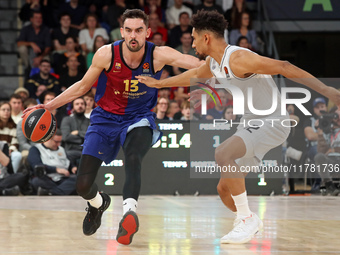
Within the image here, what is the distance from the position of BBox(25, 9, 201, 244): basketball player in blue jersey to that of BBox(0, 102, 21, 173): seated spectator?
15.1ft

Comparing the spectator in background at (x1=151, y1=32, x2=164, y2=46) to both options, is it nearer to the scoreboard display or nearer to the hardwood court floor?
the scoreboard display

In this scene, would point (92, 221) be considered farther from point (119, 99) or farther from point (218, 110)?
point (218, 110)

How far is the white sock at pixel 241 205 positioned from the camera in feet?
17.3

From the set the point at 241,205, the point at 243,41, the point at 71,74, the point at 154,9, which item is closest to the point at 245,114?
the point at 241,205

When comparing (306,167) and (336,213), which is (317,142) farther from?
(336,213)

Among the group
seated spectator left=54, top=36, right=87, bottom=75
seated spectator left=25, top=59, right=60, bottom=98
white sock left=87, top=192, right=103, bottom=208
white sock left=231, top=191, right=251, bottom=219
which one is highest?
seated spectator left=54, top=36, right=87, bottom=75

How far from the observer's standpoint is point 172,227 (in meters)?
6.29

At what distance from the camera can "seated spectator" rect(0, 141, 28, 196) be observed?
32.8ft

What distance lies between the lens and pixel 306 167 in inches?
413

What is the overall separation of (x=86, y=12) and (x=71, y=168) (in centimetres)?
469

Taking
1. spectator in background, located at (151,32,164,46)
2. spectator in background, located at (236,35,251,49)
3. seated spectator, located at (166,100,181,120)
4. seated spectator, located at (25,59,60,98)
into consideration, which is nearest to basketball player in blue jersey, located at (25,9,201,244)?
seated spectator, located at (166,100,181,120)

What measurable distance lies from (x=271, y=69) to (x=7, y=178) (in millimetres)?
6209

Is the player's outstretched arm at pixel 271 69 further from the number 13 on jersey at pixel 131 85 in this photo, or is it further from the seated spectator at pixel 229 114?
the seated spectator at pixel 229 114

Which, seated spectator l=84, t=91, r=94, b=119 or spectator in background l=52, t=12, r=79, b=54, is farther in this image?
spectator in background l=52, t=12, r=79, b=54
